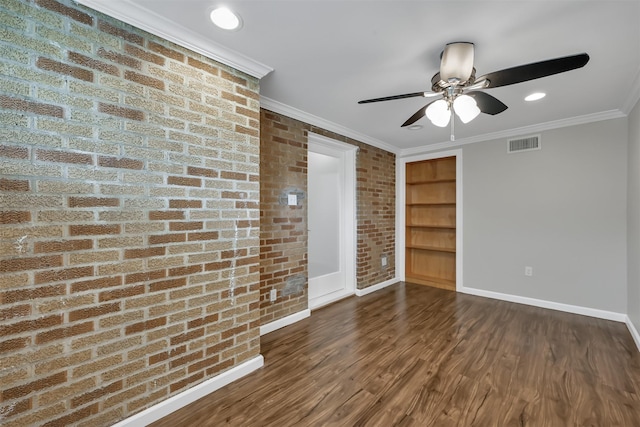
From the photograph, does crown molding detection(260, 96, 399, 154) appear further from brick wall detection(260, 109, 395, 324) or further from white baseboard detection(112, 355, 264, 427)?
white baseboard detection(112, 355, 264, 427)

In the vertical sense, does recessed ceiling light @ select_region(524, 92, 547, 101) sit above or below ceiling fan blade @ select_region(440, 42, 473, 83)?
above

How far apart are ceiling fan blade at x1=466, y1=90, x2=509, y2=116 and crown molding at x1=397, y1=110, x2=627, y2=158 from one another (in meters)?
1.89

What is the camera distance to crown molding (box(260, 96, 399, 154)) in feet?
8.87

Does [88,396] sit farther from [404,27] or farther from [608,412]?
[608,412]

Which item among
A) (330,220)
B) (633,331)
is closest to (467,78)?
(330,220)

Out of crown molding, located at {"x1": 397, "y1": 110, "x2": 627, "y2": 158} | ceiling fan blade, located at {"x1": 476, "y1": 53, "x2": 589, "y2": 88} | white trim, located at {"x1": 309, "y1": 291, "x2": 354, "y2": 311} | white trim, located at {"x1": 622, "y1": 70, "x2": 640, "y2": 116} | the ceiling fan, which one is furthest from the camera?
white trim, located at {"x1": 309, "y1": 291, "x2": 354, "y2": 311}

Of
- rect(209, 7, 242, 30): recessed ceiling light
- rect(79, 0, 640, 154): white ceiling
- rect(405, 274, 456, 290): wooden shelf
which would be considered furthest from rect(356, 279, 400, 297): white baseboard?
rect(209, 7, 242, 30): recessed ceiling light

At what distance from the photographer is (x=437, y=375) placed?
6.56 feet

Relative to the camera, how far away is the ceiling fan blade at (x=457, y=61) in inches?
65.1

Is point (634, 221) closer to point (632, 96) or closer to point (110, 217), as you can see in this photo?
point (632, 96)

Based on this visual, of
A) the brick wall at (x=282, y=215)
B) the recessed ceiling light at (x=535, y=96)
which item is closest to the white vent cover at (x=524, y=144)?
the recessed ceiling light at (x=535, y=96)

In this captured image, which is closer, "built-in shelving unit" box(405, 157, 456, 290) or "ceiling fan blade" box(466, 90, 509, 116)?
"ceiling fan blade" box(466, 90, 509, 116)

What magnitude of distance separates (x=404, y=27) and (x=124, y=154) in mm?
1744

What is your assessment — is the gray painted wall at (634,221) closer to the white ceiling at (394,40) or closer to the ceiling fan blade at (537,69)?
the white ceiling at (394,40)
